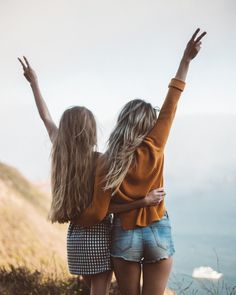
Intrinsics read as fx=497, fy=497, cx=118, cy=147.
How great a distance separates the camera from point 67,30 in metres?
3.72

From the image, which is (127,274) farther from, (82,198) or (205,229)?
(205,229)

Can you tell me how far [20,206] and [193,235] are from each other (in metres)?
1.31

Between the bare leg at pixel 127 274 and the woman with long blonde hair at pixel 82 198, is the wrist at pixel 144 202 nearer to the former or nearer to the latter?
the woman with long blonde hair at pixel 82 198

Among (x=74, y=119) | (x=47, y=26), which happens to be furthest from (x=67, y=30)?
(x=74, y=119)

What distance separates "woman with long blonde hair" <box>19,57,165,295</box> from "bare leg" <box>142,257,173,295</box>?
143mm

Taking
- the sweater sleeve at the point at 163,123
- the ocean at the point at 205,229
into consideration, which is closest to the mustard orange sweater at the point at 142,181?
the sweater sleeve at the point at 163,123

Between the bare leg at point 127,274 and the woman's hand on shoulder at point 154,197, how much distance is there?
217 mm

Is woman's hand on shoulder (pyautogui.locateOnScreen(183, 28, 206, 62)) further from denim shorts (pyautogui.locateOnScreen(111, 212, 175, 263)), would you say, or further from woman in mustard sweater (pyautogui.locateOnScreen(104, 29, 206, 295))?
denim shorts (pyautogui.locateOnScreen(111, 212, 175, 263))

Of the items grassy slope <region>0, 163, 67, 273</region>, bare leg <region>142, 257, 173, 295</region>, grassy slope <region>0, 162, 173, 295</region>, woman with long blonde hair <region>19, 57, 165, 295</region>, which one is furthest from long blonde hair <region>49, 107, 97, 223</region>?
→ grassy slope <region>0, 163, 67, 273</region>

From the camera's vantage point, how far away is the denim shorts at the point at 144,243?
1.69 metres

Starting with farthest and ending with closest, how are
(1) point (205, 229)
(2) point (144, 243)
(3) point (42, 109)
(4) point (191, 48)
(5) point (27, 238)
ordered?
(5) point (27, 238) < (1) point (205, 229) < (3) point (42, 109) < (4) point (191, 48) < (2) point (144, 243)

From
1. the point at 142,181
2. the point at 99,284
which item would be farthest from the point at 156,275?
the point at 142,181

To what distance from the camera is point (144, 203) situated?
173 cm

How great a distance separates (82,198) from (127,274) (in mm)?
308
